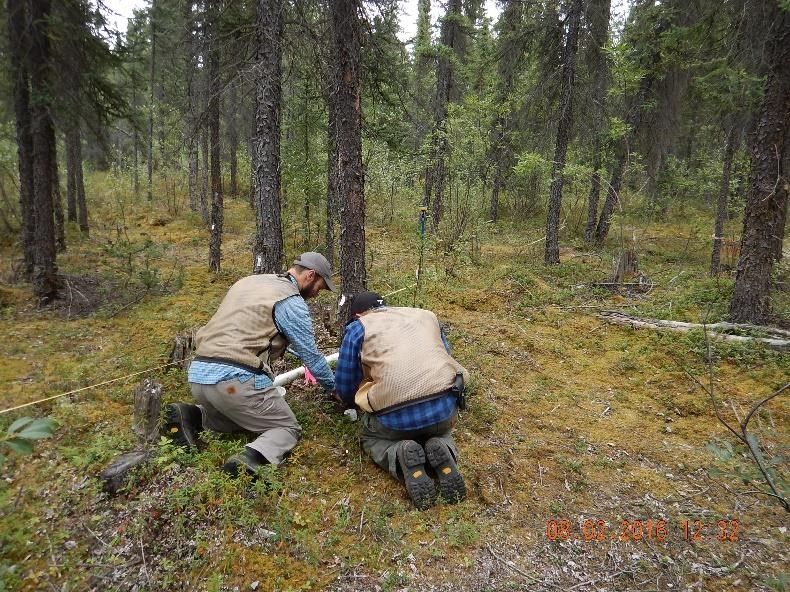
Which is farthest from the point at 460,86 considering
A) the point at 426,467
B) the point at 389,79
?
the point at 426,467

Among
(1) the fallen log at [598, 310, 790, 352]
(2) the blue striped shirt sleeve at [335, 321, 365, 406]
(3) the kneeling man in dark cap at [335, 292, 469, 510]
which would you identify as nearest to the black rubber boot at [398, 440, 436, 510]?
(3) the kneeling man in dark cap at [335, 292, 469, 510]

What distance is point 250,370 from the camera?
3447 millimetres

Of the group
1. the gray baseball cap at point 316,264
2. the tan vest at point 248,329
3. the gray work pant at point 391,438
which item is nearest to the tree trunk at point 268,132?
the gray baseball cap at point 316,264

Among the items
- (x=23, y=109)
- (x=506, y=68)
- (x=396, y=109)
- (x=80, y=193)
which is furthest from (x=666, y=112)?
(x=80, y=193)

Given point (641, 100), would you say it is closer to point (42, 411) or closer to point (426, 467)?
point (426, 467)

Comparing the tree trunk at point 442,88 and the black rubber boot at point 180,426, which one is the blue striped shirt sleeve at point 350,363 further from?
the tree trunk at point 442,88

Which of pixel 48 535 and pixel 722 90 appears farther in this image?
pixel 722 90

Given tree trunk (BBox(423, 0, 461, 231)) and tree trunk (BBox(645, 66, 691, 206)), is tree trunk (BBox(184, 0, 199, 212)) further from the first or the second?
tree trunk (BBox(645, 66, 691, 206))

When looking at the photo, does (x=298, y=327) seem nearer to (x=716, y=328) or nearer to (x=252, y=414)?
(x=252, y=414)

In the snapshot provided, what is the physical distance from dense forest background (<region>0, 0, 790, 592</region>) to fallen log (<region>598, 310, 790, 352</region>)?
45 millimetres

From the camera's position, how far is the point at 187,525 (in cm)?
291

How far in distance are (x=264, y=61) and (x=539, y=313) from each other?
5.73 meters

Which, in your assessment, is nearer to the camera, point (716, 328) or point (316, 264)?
point (316, 264)

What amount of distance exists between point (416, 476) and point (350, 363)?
1017 mm
